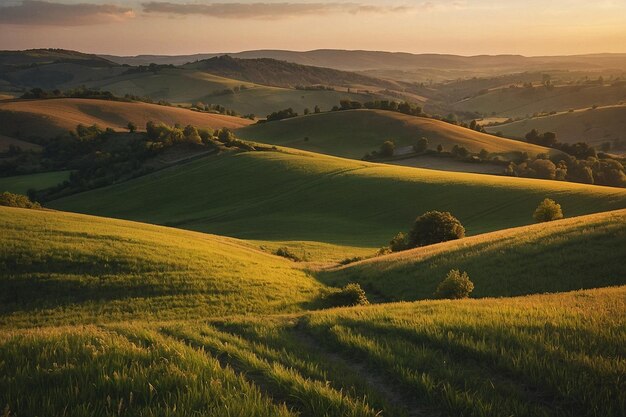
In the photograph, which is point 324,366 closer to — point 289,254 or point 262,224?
point 289,254

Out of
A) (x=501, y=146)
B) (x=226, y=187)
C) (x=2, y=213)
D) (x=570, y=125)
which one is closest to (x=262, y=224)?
(x=226, y=187)

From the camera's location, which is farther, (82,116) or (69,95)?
(69,95)

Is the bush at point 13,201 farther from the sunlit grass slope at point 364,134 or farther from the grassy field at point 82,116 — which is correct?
the grassy field at point 82,116

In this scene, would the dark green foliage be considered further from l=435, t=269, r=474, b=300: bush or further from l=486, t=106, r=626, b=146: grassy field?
l=435, t=269, r=474, b=300: bush

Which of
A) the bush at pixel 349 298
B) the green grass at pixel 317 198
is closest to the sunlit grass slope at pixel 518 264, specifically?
the bush at pixel 349 298

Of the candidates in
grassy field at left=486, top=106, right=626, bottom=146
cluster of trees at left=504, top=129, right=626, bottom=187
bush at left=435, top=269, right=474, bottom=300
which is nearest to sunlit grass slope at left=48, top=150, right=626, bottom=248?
cluster of trees at left=504, top=129, right=626, bottom=187

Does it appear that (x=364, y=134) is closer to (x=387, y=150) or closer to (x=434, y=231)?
(x=387, y=150)

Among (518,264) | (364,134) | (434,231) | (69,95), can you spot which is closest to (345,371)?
(518,264)
